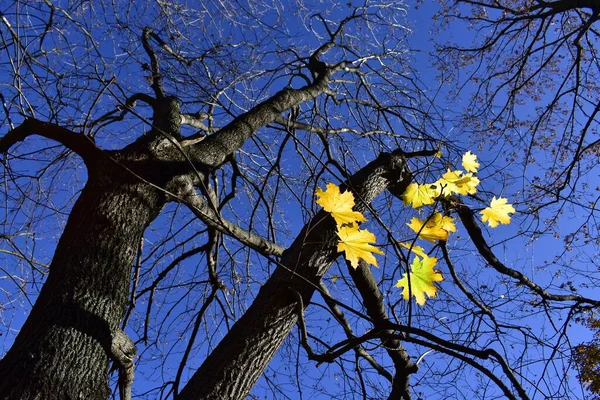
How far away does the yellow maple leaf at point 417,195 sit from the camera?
1.63 meters

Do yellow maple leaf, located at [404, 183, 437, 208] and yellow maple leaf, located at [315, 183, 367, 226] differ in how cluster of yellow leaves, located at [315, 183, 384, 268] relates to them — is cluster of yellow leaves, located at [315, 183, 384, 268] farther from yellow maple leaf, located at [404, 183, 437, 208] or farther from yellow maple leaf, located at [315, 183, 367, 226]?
yellow maple leaf, located at [404, 183, 437, 208]

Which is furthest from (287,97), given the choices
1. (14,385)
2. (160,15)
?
(14,385)

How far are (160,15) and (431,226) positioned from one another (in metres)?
2.87

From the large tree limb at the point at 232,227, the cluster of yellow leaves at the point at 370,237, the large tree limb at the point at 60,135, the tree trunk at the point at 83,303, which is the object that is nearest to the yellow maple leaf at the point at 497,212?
the cluster of yellow leaves at the point at 370,237

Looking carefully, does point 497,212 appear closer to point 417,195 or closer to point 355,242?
point 417,195

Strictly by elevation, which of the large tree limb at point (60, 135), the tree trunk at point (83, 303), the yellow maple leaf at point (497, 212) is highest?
the large tree limb at point (60, 135)

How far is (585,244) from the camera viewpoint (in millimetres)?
4070

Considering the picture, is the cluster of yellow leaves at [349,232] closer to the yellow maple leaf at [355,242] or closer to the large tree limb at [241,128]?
the yellow maple leaf at [355,242]

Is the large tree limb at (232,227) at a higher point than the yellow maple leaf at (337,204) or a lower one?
higher

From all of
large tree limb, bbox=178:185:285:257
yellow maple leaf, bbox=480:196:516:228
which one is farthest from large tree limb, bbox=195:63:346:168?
yellow maple leaf, bbox=480:196:516:228

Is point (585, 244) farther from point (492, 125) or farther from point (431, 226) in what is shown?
point (431, 226)

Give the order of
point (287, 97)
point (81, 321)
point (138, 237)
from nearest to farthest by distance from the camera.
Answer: point (81, 321), point (138, 237), point (287, 97)

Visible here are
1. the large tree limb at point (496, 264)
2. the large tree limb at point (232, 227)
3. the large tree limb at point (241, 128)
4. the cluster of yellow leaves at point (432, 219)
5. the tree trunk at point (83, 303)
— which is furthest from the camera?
the large tree limb at point (496, 264)

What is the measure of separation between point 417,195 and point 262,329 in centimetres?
76
